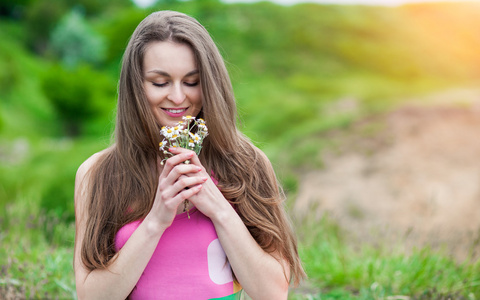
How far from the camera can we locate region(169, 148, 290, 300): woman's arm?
1889 millimetres

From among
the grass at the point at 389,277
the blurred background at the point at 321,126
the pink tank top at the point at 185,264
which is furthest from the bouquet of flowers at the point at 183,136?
the grass at the point at 389,277

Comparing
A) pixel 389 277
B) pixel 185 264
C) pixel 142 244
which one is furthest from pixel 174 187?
pixel 389 277

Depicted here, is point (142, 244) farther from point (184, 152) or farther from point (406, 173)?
point (406, 173)

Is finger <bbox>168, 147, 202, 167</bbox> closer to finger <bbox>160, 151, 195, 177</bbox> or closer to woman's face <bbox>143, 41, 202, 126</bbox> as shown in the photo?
finger <bbox>160, 151, 195, 177</bbox>

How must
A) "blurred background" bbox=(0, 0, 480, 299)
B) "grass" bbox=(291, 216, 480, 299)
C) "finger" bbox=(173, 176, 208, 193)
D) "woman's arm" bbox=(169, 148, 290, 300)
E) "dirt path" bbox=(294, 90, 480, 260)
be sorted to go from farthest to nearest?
"dirt path" bbox=(294, 90, 480, 260) → "blurred background" bbox=(0, 0, 480, 299) → "grass" bbox=(291, 216, 480, 299) → "woman's arm" bbox=(169, 148, 290, 300) → "finger" bbox=(173, 176, 208, 193)

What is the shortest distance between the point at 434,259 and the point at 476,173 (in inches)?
277

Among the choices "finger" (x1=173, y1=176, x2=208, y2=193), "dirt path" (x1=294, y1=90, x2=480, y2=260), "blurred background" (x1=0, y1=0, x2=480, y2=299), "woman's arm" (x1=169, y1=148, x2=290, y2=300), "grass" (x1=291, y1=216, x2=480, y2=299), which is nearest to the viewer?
"finger" (x1=173, y1=176, x2=208, y2=193)

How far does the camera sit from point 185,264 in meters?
1.96

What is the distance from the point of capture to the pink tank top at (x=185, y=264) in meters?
1.95

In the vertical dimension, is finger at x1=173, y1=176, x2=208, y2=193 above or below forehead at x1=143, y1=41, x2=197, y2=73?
below

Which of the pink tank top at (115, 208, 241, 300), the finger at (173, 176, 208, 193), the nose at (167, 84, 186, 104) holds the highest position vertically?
the nose at (167, 84, 186, 104)

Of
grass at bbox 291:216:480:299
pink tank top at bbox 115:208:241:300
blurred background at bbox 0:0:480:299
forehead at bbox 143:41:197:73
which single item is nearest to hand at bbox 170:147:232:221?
pink tank top at bbox 115:208:241:300

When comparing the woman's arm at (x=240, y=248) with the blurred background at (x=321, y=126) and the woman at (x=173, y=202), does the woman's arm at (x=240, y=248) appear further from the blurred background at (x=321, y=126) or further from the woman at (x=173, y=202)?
the blurred background at (x=321, y=126)

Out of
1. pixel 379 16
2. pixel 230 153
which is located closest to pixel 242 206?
pixel 230 153
